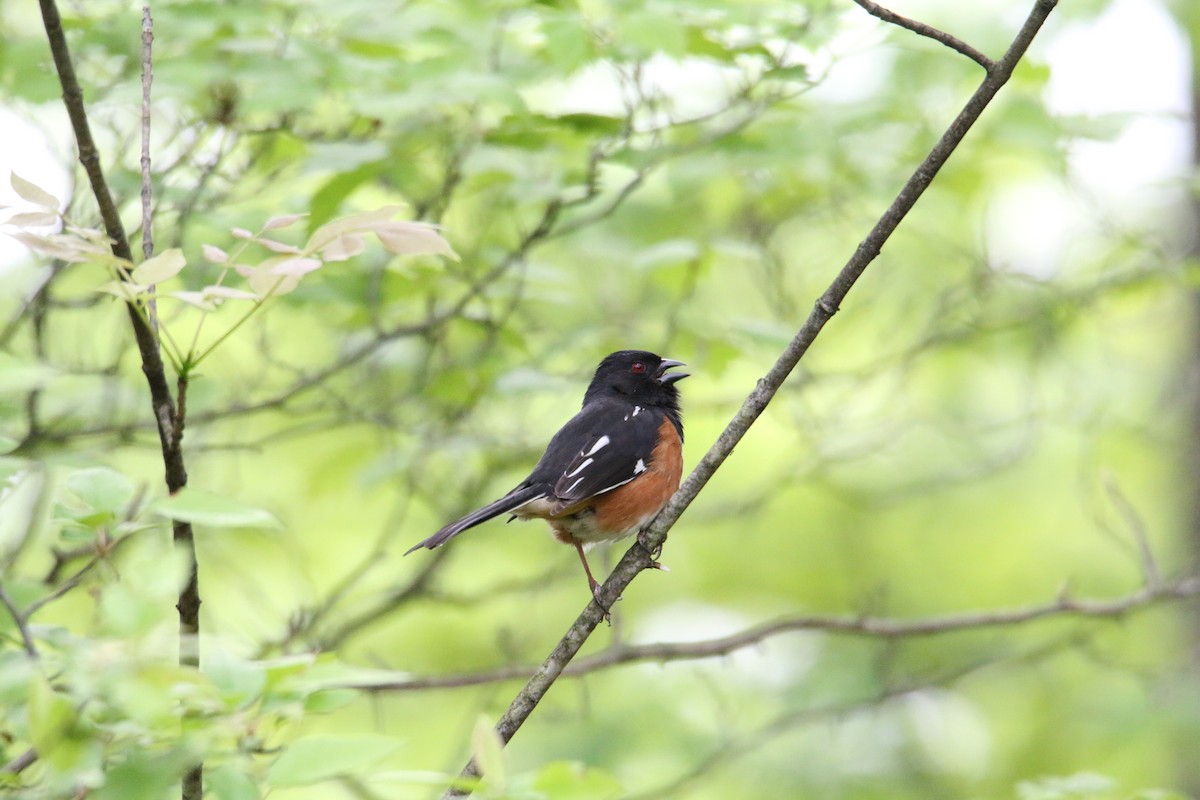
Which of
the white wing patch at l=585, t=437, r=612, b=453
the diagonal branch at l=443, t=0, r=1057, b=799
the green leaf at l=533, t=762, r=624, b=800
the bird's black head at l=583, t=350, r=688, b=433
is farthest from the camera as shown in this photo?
the bird's black head at l=583, t=350, r=688, b=433

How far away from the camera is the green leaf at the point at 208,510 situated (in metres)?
1.19

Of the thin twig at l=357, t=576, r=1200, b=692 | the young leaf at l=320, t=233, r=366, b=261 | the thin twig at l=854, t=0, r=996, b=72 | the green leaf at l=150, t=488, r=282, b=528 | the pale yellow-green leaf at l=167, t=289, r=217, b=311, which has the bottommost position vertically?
the green leaf at l=150, t=488, r=282, b=528

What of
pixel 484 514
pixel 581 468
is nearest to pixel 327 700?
pixel 484 514

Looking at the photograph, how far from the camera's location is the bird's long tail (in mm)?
2975

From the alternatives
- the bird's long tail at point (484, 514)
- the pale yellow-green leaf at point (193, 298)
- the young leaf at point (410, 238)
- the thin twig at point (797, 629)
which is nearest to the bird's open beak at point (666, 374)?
the bird's long tail at point (484, 514)

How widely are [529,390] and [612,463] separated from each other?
396 mm

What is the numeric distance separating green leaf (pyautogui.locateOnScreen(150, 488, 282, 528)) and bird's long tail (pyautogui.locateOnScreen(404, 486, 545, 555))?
1.46 m

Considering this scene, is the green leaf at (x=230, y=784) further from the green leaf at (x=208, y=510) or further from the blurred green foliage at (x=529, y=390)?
the green leaf at (x=208, y=510)

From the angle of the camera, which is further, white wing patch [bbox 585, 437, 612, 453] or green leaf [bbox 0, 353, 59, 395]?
white wing patch [bbox 585, 437, 612, 453]

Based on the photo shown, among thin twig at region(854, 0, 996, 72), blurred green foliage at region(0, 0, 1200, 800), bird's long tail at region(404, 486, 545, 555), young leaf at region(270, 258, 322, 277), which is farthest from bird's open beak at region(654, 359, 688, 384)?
young leaf at region(270, 258, 322, 277)

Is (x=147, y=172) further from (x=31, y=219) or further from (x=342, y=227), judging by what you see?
(x=342, y=227)

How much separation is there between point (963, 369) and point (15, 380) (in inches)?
281

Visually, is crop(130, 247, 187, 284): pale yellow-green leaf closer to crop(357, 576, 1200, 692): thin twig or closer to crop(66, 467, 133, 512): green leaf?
crop(66, 467, 133, 512): green leaf

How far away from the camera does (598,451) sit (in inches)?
152
